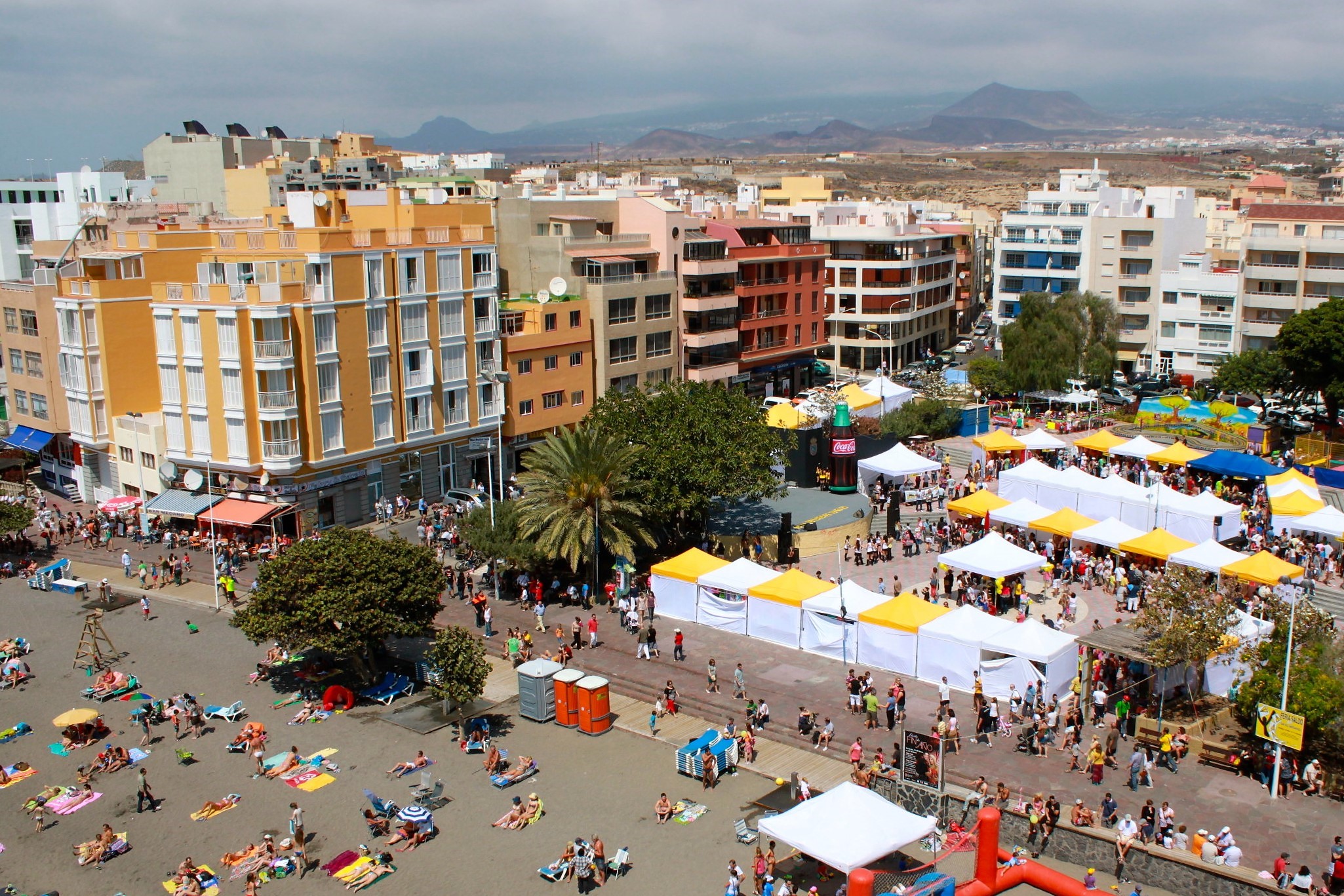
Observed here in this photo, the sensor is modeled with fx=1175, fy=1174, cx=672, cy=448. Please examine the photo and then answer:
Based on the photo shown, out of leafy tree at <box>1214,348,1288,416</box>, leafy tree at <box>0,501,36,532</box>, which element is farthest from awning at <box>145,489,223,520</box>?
leafy tree at <box>1214,348,1288,416</box>

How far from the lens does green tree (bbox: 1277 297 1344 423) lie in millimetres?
59594

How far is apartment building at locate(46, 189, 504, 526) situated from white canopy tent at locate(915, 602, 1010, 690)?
21.6 metres

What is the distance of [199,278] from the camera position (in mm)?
46750

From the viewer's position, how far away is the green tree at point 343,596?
31.5 metres

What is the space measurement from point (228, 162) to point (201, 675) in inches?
3447

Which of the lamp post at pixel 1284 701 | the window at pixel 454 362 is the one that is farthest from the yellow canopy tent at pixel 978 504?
the window at pixel 454 362

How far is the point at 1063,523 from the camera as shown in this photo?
4250cm

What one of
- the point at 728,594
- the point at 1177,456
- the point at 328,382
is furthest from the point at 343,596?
the point at 1177,456

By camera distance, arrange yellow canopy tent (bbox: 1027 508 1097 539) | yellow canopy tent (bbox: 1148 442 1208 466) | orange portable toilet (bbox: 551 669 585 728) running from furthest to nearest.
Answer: yellow canopy tent (bbox: 1148 442 1208 466) → yellow canopy tent (bbox: 1027 508 1097 539) → orange portable toilet (bbox: 551 669 585 728)

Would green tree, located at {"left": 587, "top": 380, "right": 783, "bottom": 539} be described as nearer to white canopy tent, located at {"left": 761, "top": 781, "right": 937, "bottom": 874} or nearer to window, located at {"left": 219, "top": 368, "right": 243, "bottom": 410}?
window, located at {"left": 219, "top": 368, "right": 243, "bottom": 410}

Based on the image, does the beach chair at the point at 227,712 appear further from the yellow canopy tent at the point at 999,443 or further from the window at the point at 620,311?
the yellow canopy tent at the point at 999,443

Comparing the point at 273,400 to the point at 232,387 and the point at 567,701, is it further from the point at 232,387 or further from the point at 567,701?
the point at 567,701

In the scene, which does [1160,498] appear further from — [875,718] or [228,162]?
[228,162]

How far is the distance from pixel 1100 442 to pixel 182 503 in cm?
Result: 4069
